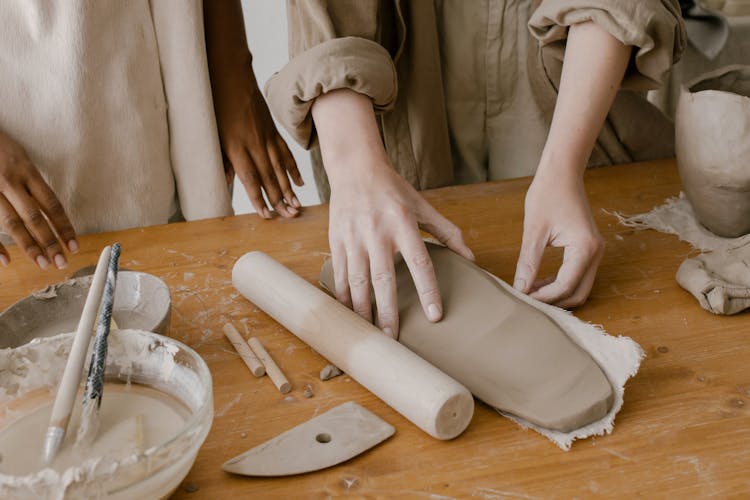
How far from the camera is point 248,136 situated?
1370 mm

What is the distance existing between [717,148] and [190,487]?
0.80 meters

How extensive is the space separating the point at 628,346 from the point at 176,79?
877 mm

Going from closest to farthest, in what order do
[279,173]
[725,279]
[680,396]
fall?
[680,396] → [725,279] → [279,173]

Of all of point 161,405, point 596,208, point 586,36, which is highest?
point 586,36

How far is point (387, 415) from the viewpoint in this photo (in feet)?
2.60

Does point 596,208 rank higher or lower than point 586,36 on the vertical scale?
lower

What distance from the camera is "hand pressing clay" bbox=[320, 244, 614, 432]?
0.76m

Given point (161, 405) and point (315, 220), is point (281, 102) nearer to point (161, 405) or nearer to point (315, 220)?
point (315, 220)

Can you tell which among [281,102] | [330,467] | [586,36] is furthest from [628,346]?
[281,102]

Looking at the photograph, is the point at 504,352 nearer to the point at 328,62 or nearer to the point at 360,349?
the point at 360,349

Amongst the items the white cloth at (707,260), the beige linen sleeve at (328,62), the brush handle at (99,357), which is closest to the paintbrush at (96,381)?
the brush handle at (99,357)

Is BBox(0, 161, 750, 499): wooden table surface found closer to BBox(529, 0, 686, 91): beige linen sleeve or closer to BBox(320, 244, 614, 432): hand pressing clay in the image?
BBox(320, 244, 614, 432): hand pressing clay

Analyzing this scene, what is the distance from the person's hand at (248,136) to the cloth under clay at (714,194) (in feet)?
1.93

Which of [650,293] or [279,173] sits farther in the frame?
[279,173]
